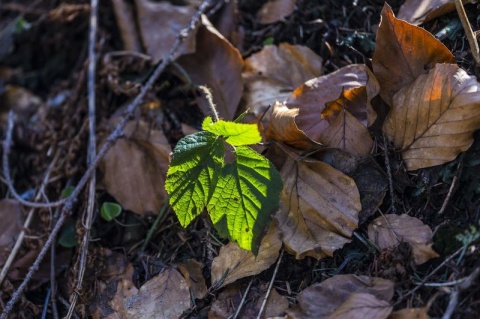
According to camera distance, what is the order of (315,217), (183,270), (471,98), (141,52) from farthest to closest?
(141,52) → (183,270) → (315,217) → (471,98)

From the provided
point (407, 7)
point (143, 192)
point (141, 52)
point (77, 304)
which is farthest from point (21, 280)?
point (407, 7)

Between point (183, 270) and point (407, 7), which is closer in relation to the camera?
point (183, 270)

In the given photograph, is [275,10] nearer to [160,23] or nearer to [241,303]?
[160,23]

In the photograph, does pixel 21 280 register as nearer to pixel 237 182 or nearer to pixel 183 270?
pixel 183 270

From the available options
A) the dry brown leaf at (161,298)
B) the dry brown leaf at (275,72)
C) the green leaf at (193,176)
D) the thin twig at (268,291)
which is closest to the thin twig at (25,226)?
the dry brown leaf at (161,298)

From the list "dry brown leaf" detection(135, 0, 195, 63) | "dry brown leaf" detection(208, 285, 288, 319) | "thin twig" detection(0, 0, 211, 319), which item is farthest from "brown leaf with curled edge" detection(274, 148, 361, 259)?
"dry brown leaf" detection(135, 0, 195, 63)

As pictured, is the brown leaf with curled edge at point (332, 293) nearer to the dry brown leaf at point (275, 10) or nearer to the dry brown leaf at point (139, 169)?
the dry brown leaf at point (139, 169)

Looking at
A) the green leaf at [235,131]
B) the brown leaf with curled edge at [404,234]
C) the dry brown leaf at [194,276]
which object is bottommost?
the dry brown leaf at [194,276]

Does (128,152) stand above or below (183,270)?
above
